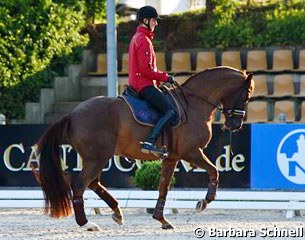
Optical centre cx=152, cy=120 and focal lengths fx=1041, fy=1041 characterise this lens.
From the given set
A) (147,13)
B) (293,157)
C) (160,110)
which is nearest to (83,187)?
(160,110)

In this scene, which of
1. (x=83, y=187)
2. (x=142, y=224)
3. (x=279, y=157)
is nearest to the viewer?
(x=83, y=187)

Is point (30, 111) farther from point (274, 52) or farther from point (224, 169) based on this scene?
point (224, 169)

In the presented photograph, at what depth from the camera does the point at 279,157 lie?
15352 millimetres

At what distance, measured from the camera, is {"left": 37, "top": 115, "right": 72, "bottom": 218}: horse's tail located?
1202cm

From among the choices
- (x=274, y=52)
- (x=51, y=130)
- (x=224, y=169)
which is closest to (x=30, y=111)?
(x=274, y=52)

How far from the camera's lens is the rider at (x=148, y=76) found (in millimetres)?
12086

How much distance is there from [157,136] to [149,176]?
9.40 ft

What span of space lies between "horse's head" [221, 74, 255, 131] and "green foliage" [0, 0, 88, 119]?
9.88 meters

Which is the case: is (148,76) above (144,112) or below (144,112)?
above

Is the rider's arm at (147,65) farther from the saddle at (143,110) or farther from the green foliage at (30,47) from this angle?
the green foliage at (30,47)

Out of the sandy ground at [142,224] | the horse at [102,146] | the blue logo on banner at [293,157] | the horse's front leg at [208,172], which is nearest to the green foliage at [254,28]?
the blue logo on banner at [293,157]

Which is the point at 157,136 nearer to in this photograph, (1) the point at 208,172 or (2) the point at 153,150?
(2) the point at 153,150

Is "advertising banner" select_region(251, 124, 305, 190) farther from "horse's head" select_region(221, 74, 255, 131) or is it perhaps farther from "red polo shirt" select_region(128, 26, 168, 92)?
"red polo shirt" select_region(128, 26, 168, 92)

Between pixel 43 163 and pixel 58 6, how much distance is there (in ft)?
37.7
